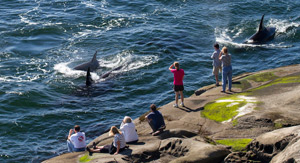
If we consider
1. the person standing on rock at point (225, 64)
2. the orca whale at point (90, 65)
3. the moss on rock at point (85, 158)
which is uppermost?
the person standing on rock at point (225, 64)

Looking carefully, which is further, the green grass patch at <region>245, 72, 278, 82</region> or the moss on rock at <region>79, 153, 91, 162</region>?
the green grass patch at <region>245, 72, 278, 82</region>

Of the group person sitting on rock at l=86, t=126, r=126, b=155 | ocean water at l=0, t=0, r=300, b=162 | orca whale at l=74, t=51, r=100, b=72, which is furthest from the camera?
Answer: orca whale at l=74, t=51, r=100, b=72

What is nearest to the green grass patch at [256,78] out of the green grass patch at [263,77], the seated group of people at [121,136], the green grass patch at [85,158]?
the green grass patch at [263,77]

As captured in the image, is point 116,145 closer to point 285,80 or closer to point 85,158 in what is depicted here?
point 85,158

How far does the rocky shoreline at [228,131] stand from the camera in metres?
14.4

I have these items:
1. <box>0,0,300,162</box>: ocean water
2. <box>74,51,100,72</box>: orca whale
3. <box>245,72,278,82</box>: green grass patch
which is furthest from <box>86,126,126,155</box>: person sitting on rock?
<box>74,51,100,72</box>: orca whale

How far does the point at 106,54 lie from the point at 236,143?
21.5m

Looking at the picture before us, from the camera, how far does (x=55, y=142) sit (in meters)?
22.8

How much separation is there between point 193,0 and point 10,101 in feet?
88.4

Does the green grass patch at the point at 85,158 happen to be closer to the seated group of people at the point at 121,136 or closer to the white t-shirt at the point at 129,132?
the seated group of people at the point at 121,136

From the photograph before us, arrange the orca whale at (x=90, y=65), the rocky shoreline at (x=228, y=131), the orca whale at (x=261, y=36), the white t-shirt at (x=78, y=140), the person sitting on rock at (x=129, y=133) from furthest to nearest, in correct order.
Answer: the orca whale at (x=261, y=36) < the orca whale at (x=90, y=65) < the white t-shirt at (x=78, y=140) < the person sitting on rock at (x=129, y=133) < the rocky shoreline at (x=228, y=131)

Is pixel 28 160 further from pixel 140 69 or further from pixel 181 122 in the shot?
pixel 140 69

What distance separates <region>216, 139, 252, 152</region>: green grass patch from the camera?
50.8 feet

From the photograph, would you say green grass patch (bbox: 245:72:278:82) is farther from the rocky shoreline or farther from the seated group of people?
the seated group of people
